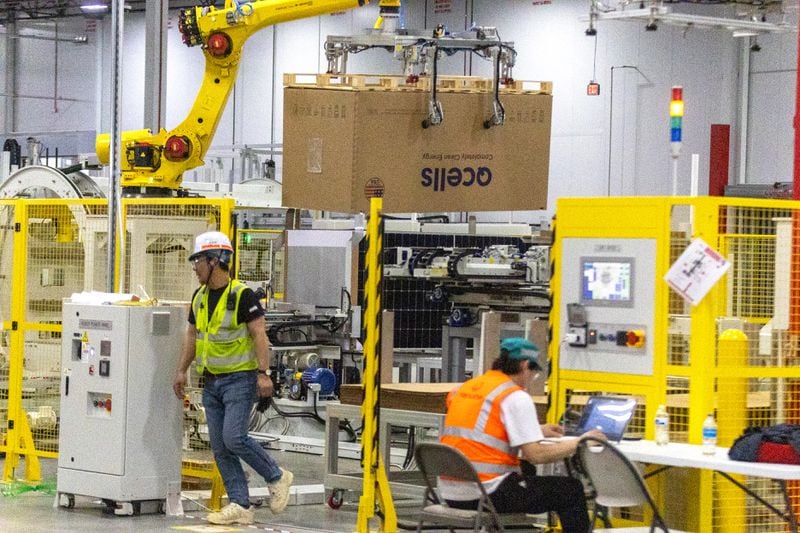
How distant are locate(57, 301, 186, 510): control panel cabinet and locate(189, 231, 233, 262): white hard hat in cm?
69

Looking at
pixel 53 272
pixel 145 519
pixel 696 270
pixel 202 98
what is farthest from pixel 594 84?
pixel 696 270

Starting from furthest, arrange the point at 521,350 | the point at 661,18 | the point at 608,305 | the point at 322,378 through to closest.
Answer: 1. the point at 661,18
2. the point at 322,378
3. the point at 608,305
4. the point at 521,350

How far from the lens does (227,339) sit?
829cm

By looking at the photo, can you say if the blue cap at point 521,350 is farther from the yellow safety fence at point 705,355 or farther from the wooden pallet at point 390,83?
the wooden pallet at point 390,83

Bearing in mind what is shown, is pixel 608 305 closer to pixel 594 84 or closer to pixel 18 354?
pixel 18 354

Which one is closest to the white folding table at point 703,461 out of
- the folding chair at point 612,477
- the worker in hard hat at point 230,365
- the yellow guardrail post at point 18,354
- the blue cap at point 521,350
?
the folding chair at point 612,477

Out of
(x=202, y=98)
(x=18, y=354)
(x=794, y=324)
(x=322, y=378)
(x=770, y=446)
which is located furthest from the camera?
(x=322, y=378)

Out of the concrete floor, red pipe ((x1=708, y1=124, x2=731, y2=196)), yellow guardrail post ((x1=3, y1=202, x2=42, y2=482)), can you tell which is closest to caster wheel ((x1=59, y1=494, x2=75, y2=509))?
the concrete floor

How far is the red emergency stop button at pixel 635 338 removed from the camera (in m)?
6.85

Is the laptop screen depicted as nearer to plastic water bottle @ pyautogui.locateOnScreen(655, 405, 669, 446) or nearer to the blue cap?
plastic water bottle @ pyautogui.locateOnScreen(655, 405, 669, 446)

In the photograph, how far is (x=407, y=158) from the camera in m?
8.62

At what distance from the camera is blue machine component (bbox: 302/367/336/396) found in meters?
12.3

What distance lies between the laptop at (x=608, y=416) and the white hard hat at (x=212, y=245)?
2.64 m

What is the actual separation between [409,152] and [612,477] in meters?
3.15
